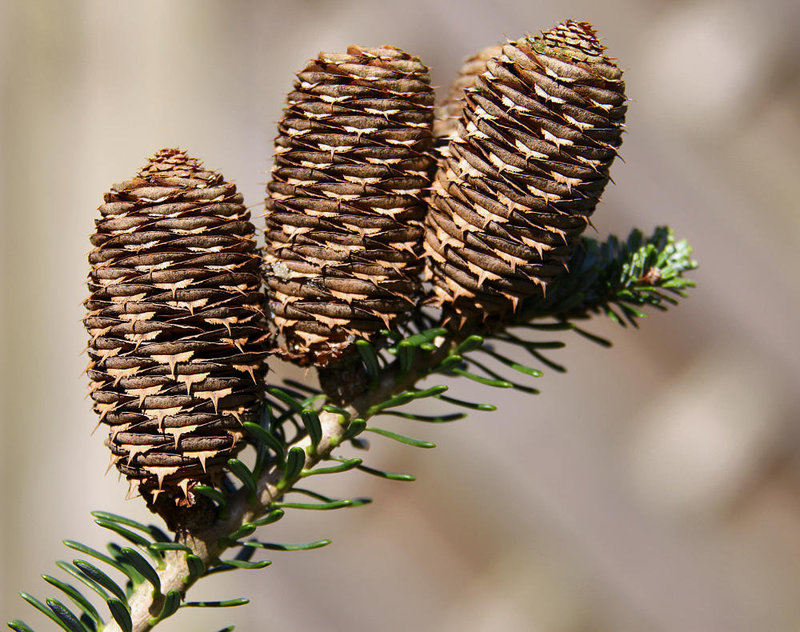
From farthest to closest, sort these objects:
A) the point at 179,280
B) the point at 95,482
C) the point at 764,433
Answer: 1. the point at 95,482
2. the point at 764,433
3. the point at 179,280

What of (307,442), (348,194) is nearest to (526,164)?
(348,194)

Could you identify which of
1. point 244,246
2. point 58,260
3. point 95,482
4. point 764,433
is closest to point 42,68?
point 58,260

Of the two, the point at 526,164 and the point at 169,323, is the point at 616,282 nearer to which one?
the point at 526,164

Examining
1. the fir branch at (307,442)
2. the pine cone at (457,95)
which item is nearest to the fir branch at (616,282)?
the fir branch at (307,442)

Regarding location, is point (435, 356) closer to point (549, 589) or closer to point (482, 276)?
point (482, 276)

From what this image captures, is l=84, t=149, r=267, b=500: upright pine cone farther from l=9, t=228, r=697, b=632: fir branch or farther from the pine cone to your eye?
the pine cone

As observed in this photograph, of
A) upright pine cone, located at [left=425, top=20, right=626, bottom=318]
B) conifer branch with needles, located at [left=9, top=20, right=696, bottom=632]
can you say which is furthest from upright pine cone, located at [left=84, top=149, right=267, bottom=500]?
upright pine cone, located at [left=425, top=20, right=626, bottom=318]
